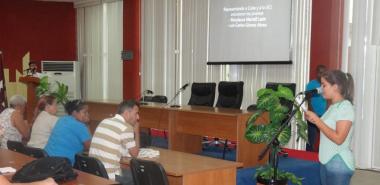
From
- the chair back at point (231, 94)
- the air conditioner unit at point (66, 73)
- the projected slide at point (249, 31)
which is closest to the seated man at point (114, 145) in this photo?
the chair back at point (231, 94)

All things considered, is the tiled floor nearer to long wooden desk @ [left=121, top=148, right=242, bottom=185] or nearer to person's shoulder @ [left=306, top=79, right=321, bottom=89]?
person's shoulder @ [left=306, top=79, right=321, bottom=89]

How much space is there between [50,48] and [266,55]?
650cm

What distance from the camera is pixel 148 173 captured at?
3133 millimetres

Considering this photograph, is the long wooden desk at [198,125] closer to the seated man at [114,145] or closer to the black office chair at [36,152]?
the seated man at [114,145]

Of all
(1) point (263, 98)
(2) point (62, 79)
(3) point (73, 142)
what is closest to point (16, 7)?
(2) point (62, 79)

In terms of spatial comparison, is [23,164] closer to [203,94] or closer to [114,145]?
[114,145]

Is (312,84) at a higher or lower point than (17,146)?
higher

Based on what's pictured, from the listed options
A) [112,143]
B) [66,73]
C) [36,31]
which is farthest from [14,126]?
[36,31]

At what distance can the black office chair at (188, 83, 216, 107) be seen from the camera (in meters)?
6.62

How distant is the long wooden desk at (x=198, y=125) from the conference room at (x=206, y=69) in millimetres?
13

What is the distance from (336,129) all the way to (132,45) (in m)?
7.54

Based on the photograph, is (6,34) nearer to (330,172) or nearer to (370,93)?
(370,93)

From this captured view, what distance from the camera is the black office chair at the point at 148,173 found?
3.03 meters

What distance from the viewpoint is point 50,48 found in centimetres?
1183
